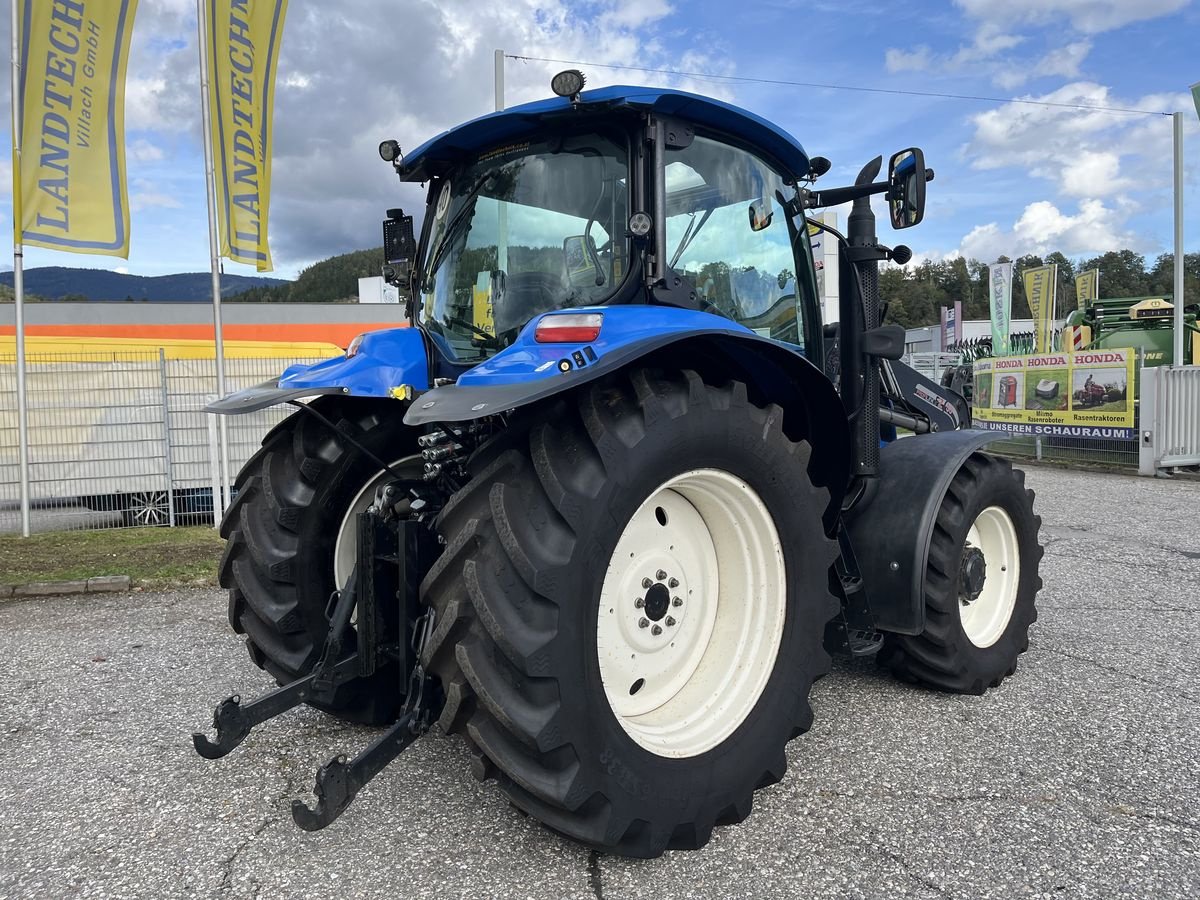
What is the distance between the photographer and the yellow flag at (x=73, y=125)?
7473 mm

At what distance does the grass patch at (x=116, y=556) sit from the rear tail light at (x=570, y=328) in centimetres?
483

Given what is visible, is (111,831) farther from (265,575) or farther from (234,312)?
(234,312)

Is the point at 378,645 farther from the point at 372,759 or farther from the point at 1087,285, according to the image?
the point at 1087,285

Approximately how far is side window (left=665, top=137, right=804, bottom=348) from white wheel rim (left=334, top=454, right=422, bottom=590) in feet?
4.24

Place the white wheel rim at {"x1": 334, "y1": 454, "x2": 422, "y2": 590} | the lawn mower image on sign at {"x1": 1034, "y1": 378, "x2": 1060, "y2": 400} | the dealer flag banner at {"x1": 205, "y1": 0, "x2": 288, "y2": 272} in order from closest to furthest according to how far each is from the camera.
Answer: the white wheel rim at {"x1": 334, "y1": 454, "x2": 422, "y2": 590} → the dealer flag banner at {"x1": 205, "y1": 0, "x2": 288, "y2": 272} → the lawn mower image on sign at {"x1": 1034, "y1": 378, "x2": 1060, "y2": 400}

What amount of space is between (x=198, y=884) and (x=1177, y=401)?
1346cm

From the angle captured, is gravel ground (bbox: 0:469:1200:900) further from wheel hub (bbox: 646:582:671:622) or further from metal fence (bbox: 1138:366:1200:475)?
metal fence (bbox: 1138:366:1200:475)

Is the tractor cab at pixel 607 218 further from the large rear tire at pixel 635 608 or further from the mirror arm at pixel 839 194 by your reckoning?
the large rear tire at pixel 635 608

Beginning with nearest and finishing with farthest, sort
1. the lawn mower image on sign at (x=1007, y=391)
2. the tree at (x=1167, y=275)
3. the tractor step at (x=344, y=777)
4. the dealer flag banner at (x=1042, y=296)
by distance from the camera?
1. the tractor step at (x=344, y=777)
2. the lawn mower image on sign at (x=1007, y=391)
3. the dealer flag banner at (x=1042, y=296)
4. the tree at (x=1167, y=275)

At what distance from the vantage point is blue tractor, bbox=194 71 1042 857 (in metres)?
2.22

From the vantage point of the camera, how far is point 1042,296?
2294 centimetres

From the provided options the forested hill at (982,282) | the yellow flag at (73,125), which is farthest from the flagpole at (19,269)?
the forested hill at (982,282)

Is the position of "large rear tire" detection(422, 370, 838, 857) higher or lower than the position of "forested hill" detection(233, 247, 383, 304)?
lower

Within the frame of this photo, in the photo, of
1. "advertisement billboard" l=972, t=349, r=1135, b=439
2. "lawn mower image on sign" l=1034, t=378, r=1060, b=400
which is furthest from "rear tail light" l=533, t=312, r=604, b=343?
"lawn mower image on sign" l=1034, t=378, r=1060, b=400
